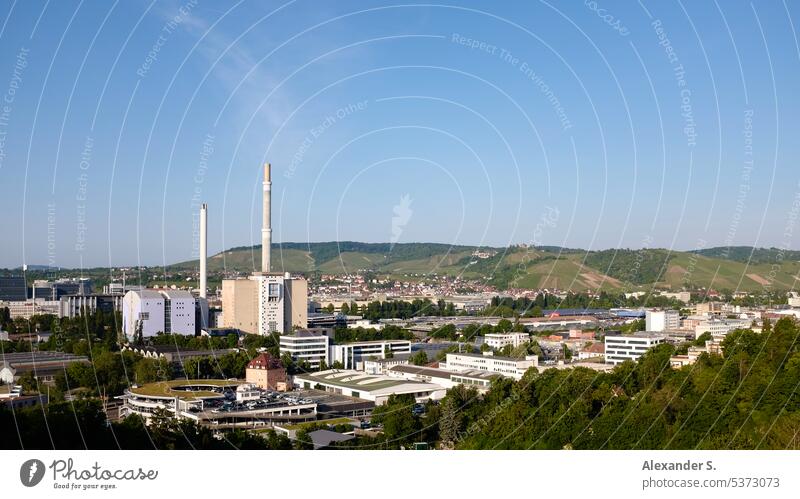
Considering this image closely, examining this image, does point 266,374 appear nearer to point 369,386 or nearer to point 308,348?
point 369,386

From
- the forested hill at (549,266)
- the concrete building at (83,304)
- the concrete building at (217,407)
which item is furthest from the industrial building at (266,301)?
the forested hill at (549,266)

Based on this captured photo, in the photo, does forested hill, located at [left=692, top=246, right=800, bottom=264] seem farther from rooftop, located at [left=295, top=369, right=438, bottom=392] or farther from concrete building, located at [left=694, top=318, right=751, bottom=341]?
rooftop, located at [left=295, top=369, right=438, bottom=392]

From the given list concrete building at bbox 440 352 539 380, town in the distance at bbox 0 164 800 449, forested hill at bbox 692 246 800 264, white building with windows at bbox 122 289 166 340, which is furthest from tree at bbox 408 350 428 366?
forested hill at bbox 692 246 800 264

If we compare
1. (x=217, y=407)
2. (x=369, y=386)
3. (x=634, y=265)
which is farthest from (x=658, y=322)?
(x=634, y=265)

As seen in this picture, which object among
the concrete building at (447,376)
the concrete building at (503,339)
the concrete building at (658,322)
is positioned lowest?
the concrete building at (447,376)

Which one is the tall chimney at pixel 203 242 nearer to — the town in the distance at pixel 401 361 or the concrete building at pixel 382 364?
the town in the distance at pixel 401 361
